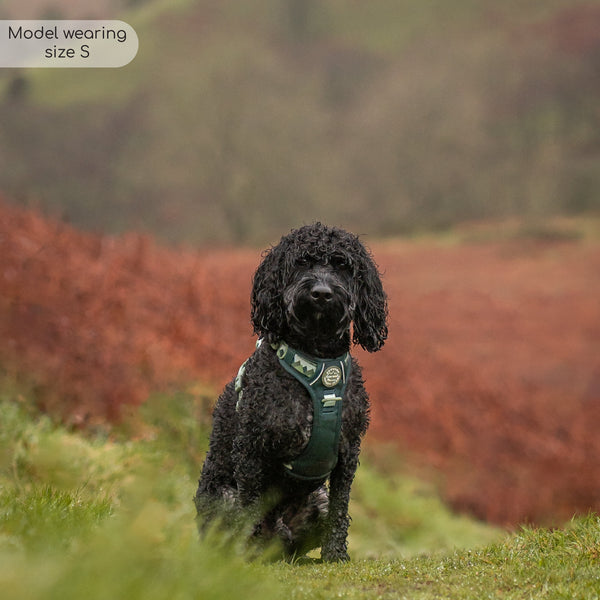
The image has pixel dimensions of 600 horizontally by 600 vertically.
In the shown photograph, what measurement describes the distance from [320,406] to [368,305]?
828mm

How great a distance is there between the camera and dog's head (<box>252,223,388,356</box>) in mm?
4793

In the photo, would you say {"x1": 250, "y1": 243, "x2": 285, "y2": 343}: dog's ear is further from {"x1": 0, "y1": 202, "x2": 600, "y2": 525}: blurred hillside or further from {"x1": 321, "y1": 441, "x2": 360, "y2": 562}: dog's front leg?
{"x1": 0, "y1": 202, "x2": 600, "y2": 525}: blurred hillside

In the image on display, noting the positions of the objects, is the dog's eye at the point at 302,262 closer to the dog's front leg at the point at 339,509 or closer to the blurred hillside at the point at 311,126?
the dog's front leg at the point at 339,509

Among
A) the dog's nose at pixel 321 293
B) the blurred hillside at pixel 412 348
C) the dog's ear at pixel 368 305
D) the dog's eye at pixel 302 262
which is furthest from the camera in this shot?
the blurred hillside at pixel 412 348

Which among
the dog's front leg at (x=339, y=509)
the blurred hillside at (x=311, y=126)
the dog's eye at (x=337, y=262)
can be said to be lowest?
the dog's front leg at (x=339, y=509)

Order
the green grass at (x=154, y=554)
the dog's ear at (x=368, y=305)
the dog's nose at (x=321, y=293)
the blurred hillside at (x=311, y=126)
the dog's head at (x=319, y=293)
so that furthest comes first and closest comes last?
the blurred hillside at (x=311, y=126) < the dog's ear at (x=368, y=305) < the dog's head at (x=319, y=293) < the dog's nose at (x=321, y=293) < the green grass at (x=154, y=554)

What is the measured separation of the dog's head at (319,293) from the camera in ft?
15.7

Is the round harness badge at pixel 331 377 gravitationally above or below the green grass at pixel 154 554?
above

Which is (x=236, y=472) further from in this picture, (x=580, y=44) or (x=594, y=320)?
(x=580, y=44)

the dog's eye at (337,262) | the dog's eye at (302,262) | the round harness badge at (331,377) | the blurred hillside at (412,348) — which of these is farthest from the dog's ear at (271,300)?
the blurred hillside at (412,348)

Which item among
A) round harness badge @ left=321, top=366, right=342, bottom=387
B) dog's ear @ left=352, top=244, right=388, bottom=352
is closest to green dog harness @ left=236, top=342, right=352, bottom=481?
round harness badge @ left=321, top=366, right=342, bottom=387

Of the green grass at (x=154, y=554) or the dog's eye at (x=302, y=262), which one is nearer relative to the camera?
the green grass at (x=154, y=554)

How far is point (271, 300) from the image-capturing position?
16.4ft

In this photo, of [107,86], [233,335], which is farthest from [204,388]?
[107,86]
